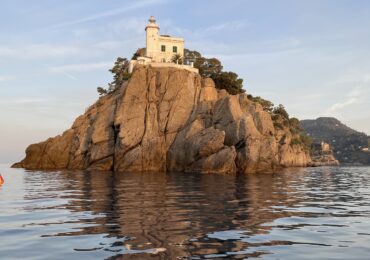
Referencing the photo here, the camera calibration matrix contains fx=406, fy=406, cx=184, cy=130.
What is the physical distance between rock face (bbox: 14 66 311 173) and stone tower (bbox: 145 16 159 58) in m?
15.3

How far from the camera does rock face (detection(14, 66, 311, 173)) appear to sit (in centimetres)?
5794

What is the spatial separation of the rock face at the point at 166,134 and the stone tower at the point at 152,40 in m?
15.3

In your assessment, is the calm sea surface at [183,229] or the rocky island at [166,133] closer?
the calm sea surface at [183,229]

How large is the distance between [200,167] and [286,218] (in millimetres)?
41564

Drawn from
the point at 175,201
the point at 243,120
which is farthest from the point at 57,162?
the point at 175,201

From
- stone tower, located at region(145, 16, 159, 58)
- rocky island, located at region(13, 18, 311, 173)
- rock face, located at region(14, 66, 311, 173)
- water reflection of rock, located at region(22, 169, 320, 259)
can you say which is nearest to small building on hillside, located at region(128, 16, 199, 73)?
stone tower, located at region(145, 16, 159, 58)

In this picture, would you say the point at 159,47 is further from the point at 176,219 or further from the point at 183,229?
the point at 183,229

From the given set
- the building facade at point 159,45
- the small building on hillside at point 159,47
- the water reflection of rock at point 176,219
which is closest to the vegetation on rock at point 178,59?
the small building on hillside at point 159,47

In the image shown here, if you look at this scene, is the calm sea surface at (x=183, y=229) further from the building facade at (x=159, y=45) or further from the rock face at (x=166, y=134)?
the building facade at (x=159, y=45)

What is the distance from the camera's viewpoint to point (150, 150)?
64.7 m

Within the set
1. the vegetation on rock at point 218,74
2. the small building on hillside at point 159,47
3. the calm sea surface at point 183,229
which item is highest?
the small building on hillside at point 159,47

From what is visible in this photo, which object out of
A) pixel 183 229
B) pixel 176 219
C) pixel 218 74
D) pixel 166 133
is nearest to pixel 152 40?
pixel 218 74

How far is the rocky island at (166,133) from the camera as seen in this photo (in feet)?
190

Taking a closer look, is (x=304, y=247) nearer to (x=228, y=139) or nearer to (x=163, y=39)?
(x=228, y=139)
